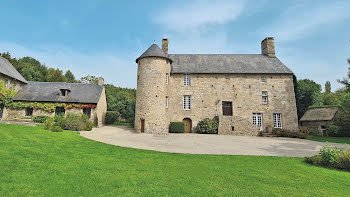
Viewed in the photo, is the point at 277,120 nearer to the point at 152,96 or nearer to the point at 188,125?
the point at 188,125

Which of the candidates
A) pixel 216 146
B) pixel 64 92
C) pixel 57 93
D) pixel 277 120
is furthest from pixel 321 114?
pixel 57 93

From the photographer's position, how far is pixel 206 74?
22172 millimetres

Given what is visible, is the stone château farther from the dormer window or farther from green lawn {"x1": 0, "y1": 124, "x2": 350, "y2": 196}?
green lawn {"x1": 0, "y1": 124, "x2": 350, "y2": 196}

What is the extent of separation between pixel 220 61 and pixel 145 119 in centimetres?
1267

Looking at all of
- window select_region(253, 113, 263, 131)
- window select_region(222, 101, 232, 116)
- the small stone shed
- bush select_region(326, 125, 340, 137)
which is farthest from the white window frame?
bush select_region(326, 125, 340, 137)

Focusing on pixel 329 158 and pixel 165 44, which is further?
pixel 165 44

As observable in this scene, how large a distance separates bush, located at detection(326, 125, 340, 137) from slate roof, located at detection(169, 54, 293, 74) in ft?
28.4

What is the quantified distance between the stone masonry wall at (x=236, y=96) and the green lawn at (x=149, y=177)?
1411cm

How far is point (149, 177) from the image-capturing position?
210 inches

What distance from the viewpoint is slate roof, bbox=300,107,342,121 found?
23.3 m

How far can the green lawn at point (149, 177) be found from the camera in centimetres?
432

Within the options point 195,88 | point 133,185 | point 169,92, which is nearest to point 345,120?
point 195,88

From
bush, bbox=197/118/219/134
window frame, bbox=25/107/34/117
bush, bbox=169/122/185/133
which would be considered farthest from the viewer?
window frame, bbox=25/107/34/117

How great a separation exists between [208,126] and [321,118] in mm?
16105
